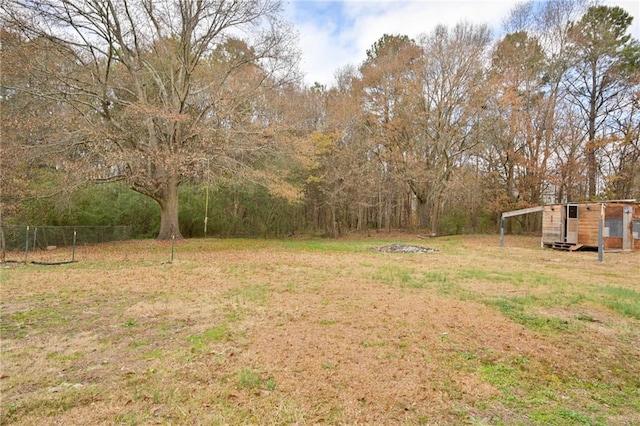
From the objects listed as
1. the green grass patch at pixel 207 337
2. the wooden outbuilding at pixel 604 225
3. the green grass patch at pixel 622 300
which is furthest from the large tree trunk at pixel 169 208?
the wooden outbuilding at pixel 604 225

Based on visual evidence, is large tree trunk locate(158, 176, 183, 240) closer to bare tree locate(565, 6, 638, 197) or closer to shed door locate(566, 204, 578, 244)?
shed door locate(566, 204, 578, 244)

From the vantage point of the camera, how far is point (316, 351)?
3.54 metres

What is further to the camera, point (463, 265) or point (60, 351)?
point (463, 265)

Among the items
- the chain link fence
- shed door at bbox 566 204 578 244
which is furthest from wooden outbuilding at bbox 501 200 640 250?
the chain link fence

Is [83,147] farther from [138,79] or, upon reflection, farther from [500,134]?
[500,134]

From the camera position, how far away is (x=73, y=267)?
834 centimetres

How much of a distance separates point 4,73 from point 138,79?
4.04 metres

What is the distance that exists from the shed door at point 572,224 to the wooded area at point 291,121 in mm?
4843

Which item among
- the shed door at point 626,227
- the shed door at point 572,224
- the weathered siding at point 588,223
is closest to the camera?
the weathered siding at point 588,223

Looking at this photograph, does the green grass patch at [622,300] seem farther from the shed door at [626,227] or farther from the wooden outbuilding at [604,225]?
the shed door at [626,227]

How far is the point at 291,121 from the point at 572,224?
13.4m

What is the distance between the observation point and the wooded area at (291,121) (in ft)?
37.6

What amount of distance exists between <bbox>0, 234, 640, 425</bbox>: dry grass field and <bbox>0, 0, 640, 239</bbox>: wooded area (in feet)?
21.7

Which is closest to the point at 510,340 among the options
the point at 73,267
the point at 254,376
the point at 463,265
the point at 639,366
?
the point at 639,366
